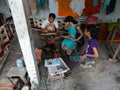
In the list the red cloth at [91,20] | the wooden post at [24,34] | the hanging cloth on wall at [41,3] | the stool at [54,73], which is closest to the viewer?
the wooden post at [24,34]

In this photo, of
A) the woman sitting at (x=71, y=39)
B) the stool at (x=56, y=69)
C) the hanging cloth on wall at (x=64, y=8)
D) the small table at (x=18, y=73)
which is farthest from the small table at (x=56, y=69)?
the hanging cloth on wall at (x=64, y=8)

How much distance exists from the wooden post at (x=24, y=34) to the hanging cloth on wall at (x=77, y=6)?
7.27 feet

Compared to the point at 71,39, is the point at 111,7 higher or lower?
higher

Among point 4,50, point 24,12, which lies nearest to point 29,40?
point 24,12

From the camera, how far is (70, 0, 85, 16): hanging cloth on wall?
183 inches

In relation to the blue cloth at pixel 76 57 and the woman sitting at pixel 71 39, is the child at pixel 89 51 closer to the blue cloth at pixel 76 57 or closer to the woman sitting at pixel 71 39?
the blue cloth at pixel 76 57

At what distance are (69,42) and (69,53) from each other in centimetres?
26

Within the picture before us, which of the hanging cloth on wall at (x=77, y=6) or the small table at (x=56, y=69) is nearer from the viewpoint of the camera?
the small table at (x=56, y=69)

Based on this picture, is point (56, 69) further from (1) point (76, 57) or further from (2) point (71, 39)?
(2) point (71, 39)

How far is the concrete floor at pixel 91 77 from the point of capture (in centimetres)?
339

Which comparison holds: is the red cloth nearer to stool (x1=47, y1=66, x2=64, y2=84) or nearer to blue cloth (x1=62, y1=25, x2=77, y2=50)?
blue cloth (x1=62, y1=25, x2=77, y2=50)

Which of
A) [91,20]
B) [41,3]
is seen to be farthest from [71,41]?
[41,3]

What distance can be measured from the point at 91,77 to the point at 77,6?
6.78 feet

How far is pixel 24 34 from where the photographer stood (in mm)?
2756
